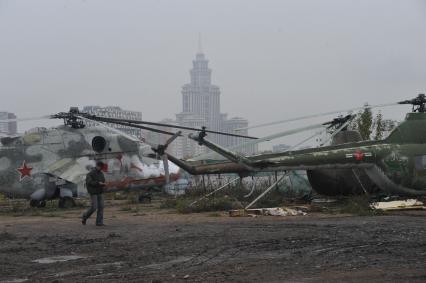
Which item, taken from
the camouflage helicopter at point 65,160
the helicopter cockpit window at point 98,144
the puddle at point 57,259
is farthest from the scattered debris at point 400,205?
the helicopter cockpit window at point 98,144

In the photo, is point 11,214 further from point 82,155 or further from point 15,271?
point 15,271

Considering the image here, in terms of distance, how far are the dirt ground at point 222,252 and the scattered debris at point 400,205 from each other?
9.74 feet

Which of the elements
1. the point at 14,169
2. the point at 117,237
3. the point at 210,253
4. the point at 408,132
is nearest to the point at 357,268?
the point at 210,253

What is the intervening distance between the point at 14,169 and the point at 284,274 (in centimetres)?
1611

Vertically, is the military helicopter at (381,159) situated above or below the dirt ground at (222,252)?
above

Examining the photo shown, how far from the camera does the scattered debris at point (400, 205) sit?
53.3 feet

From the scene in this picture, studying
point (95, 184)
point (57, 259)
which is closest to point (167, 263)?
point (57, 259)

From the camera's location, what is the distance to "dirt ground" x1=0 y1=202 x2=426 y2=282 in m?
6.92

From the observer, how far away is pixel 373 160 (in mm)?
16203

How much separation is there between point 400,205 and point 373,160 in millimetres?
1575

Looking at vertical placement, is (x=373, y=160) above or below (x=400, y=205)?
above

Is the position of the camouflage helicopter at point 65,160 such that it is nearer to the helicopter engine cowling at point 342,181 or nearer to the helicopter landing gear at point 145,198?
the helicopter landing gear at point 145,198

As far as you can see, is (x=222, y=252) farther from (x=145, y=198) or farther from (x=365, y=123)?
(x=365, y=123)

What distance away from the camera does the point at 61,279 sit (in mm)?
6902
